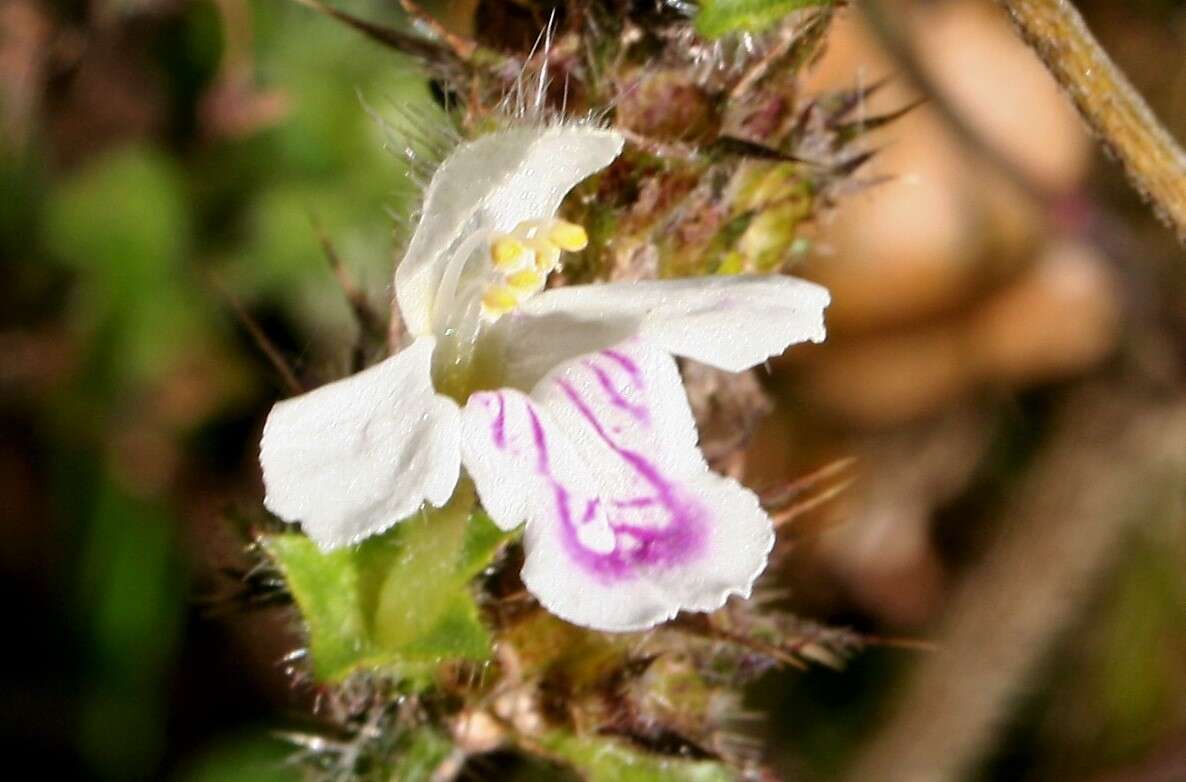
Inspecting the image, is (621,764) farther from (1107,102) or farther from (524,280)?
(1107,102)

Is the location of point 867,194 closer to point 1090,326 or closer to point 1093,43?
point 1093,43

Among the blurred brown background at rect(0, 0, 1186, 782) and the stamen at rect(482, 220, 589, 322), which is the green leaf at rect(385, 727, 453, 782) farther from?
the blurred brown background at rect(0, 0, 1186, 782)

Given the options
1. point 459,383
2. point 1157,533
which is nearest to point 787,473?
point 1157,533

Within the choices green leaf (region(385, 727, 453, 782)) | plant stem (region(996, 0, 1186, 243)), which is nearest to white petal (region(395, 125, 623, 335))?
plant stem (region(996, 0, 1186, 243))

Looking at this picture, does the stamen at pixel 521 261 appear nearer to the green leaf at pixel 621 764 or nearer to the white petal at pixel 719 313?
the white petal at pixel 719 313

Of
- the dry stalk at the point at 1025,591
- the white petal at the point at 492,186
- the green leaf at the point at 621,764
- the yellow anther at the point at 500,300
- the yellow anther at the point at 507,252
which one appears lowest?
the dry stalk at the point at 1025,591

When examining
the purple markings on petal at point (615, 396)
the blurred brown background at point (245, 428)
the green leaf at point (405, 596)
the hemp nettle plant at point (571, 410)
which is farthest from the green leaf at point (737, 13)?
the blurred brown background at point (245, 428)

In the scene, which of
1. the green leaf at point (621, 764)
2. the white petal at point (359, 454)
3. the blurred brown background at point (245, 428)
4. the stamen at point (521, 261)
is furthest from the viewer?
the blurred brown background at point (245, 428)
